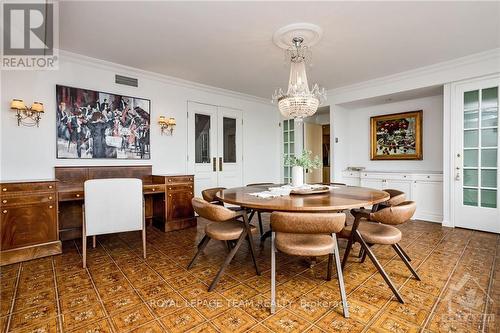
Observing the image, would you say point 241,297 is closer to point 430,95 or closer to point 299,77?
point 299,77

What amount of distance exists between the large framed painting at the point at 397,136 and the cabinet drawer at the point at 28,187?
594 cm

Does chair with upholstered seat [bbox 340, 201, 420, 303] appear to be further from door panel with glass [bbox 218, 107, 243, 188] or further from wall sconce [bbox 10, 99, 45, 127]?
wall sconce [bbox 10, 99, 45, 127]

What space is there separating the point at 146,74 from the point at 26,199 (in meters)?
2.71

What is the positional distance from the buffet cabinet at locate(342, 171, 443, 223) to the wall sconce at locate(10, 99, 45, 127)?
19.6ft

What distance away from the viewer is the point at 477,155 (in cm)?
394

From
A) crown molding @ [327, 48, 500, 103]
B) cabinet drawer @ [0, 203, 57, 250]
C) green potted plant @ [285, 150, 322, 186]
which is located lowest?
cabinet drawer @ [0, 203, 57, 250]

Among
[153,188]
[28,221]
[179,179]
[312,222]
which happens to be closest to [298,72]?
[312,222]

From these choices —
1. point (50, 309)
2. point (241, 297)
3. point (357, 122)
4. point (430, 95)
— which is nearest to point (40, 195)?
point (50, 309)

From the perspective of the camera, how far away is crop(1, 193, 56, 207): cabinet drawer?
277 centimetres

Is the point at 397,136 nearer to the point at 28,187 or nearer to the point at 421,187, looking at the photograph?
the point at 421,187

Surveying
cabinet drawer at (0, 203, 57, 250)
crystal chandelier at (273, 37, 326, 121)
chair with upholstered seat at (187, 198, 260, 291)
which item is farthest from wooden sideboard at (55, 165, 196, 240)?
crystal chandelier at (273, 37, 326, 121)

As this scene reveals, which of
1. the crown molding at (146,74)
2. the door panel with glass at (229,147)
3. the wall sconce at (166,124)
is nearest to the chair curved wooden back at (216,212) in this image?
the wall sconce at (166,124)

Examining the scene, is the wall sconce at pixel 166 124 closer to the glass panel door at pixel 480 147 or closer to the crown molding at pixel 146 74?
the crown molding at pixel 146 74

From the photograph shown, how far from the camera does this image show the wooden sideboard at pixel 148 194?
3.62 metres
